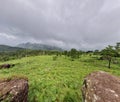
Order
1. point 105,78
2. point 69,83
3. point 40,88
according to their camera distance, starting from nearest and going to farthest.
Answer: point 105,78, point 40,88, point 69,83

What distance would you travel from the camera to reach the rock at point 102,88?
1505cm

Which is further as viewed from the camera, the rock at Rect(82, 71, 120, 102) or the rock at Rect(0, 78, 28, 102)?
the rock at Rect(0, 78, 28, 102)

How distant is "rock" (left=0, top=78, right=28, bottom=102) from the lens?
17.0m

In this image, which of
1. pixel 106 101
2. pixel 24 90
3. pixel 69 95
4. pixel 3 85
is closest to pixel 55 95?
pixel 69 95

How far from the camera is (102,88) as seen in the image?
1630cm

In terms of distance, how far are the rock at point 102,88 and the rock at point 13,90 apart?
726 centimetres

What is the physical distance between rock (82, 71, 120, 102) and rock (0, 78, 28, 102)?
726cm

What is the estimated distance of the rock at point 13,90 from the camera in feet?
55.6

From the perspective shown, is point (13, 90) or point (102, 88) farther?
point (13, 90)

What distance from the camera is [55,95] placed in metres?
24.2

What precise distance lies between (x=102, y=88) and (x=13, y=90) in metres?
9.48

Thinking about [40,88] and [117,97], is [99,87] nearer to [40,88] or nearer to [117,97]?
[117,97]

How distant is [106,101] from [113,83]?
3.49 meters

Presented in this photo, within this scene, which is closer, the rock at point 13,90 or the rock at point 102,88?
the rock at point 102,88
